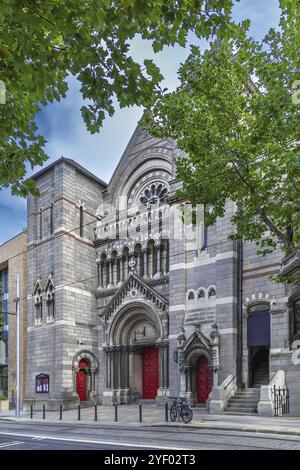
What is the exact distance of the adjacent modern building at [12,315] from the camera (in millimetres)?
34625

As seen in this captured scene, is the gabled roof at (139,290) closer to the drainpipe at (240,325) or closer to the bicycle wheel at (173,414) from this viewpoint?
the drainpipe at (240,325)

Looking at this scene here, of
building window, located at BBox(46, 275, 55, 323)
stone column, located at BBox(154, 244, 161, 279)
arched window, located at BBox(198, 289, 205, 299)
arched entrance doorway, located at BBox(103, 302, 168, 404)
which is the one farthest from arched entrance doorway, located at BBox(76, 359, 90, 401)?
arched window, located at BBox(198, 289, 205, 299)

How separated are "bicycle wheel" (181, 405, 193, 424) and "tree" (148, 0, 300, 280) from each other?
707cm

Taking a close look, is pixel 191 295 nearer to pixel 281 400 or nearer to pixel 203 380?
pixel 203 380

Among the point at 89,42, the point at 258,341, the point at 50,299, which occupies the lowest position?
the point at 258,341

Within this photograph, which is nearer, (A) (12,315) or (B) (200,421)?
(B) (200,421)

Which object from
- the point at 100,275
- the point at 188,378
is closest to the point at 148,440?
the point at 188,378

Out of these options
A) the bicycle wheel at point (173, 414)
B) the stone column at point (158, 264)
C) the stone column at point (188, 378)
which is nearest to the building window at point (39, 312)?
the stone column at point (158, 264)

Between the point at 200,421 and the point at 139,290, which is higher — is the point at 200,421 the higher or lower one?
the lower one

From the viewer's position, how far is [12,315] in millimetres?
36688

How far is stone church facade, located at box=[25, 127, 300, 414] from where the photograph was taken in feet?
79.0

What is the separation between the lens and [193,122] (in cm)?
1572

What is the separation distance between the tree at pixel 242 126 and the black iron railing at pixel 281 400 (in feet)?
24.4

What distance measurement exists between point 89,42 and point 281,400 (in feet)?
55.9
